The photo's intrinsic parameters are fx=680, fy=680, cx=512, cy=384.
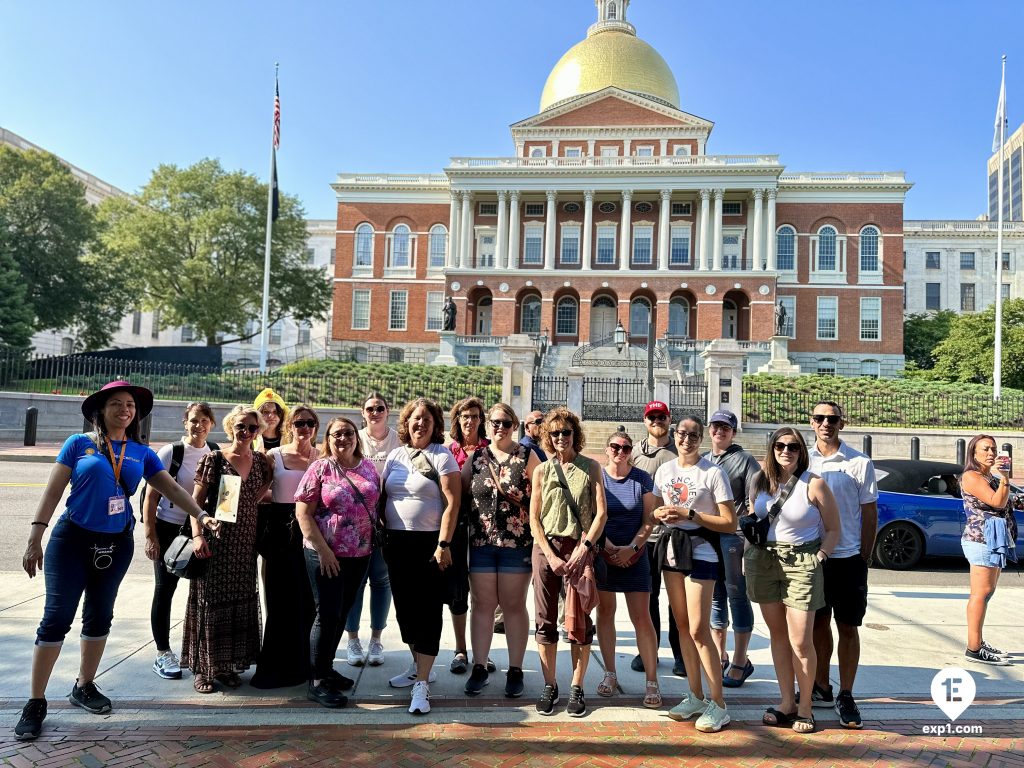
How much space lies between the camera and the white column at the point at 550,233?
4700 cm

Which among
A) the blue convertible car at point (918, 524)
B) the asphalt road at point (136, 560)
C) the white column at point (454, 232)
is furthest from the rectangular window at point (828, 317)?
the blue convertible car at point (918, 524)

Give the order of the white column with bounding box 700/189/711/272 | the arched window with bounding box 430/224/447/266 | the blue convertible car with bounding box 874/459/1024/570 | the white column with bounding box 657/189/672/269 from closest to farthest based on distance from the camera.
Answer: the blue convertible car with bounding box 874/459/1024/570 < the white column with bounding box 700/189/711/272 < the white column with bounding box 657/189/672/269 < the arched window with bounding box 430/224/447/266

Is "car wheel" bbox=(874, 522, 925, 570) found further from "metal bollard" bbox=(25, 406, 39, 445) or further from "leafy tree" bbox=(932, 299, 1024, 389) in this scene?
"leafy tree" bbox=(932, 299, 1024, 389)

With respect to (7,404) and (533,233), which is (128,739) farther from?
(533,233)

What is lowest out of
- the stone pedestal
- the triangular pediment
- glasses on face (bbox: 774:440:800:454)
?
glasses on face (bbox: 774:440:800:454)

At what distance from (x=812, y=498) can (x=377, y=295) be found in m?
49.6

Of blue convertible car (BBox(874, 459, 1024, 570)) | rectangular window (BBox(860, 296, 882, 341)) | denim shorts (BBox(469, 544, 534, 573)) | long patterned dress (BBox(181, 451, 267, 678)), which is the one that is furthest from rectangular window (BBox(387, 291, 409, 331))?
denim shorts (BBox(469, 544, 534, 573))

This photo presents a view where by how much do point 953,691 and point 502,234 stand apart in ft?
147

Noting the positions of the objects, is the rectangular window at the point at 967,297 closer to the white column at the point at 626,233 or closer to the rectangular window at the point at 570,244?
the white column at the point at 626,233

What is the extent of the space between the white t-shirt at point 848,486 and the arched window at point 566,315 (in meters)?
43.5

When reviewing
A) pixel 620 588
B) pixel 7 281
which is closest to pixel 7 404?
pixel 7 281

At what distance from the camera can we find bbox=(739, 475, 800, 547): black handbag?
432cm

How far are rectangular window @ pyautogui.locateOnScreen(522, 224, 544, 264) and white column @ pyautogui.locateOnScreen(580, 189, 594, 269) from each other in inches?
138

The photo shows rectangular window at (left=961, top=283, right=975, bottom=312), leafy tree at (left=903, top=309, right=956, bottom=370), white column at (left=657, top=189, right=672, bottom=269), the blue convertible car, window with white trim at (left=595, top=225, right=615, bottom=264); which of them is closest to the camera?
the blue convertible car
